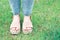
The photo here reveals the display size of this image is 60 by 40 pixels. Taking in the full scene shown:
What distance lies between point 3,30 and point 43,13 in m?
0.59

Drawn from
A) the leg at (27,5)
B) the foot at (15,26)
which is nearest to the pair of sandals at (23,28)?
the foot at (15,26)

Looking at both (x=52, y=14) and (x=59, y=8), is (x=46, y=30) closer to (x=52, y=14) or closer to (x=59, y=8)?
(x=52, y=14)

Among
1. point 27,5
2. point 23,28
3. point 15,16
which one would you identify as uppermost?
point 27,5

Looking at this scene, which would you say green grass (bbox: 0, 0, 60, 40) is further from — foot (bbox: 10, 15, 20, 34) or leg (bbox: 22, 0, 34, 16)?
leg (bbox: 22, 0, 34, 16)

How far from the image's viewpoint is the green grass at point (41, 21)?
6.69 ft

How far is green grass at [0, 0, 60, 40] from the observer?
2.04 meters

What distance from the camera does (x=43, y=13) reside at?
96.1 inches

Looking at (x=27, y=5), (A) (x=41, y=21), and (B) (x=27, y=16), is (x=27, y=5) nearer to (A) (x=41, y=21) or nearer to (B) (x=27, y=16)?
(B) (x=27, y=16)

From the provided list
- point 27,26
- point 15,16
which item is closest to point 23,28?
point 27,26

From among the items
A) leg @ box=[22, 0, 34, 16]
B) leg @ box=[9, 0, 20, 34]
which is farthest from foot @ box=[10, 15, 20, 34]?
leg @ box=[22, 0, 34, 16]

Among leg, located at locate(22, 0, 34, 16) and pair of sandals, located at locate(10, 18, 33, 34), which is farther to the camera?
pair of sandals, located at locate(10, 18, 33, 34)

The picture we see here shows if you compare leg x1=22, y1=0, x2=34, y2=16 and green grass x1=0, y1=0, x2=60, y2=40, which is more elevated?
leg x1=22, y1=0, x2=34, y2=16

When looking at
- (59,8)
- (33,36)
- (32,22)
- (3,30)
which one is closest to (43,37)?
(33,36)

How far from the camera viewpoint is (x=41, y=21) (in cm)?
228
